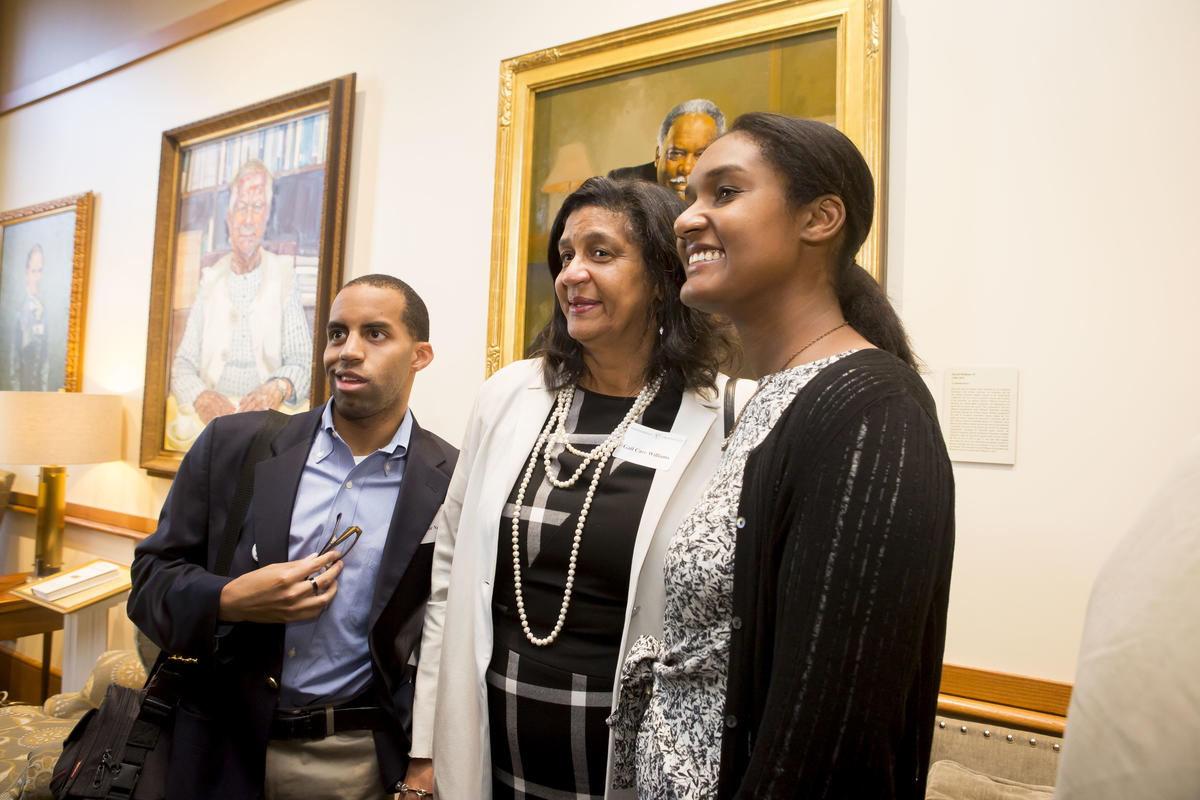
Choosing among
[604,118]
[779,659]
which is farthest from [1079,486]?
[604,118]

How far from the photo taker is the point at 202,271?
404 cm

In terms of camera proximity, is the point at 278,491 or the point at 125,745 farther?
the point at 278,491

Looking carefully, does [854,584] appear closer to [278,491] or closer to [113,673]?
[278,491]

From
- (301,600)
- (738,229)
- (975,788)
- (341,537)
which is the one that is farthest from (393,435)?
(975,788)

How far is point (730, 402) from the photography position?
158cm

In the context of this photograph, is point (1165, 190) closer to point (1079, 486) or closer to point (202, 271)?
point (1079, 486)

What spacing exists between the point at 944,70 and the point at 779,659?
2002mm

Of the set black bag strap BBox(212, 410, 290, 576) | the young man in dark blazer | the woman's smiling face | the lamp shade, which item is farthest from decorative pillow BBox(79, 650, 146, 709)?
the woman's smiling face

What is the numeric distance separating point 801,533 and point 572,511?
0.77 metres

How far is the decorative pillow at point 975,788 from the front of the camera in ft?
5.58

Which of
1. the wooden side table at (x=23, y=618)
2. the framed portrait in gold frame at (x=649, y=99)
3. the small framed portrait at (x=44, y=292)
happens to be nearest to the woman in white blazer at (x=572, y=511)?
the framed portrait in gold frame at (x=649, y=99)

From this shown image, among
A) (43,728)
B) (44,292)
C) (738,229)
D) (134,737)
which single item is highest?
(44,292)

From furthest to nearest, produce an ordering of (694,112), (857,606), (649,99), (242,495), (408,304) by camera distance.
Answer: (649,99), (694,112), (408,304), (242,495), (857,606)

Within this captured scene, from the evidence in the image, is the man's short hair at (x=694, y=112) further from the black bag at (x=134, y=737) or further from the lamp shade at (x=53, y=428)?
the lamp shade at (x=53, y=428)
